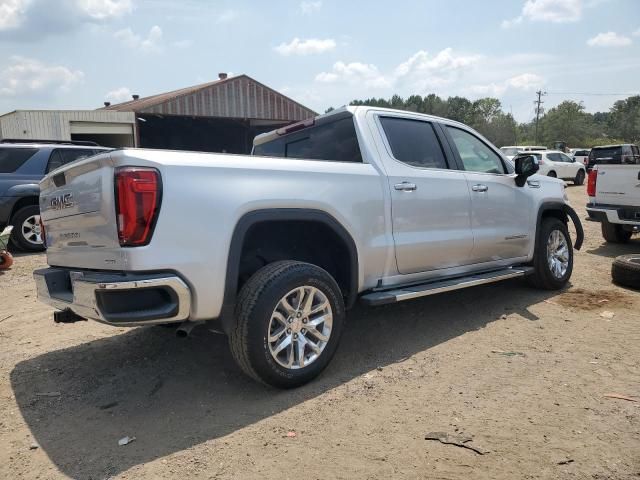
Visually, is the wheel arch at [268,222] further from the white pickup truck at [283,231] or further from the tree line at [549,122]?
the tree line at [549,122]

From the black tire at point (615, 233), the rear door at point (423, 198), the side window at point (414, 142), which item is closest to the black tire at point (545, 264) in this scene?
the rear door at point (423, 198)

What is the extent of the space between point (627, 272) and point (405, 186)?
351 cm

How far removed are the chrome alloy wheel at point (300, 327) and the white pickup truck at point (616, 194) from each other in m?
6.42

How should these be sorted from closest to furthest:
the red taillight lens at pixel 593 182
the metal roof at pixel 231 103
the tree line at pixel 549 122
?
the red taillight lens at pixel 593 182 → the metal roof at pixel 231 103 → the tree line at pixel 549 122

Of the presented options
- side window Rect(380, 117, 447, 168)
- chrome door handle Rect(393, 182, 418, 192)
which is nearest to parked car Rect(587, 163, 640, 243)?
side window Rect(380, 117, 447, 168)

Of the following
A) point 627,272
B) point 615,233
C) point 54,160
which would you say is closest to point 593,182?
point 615,233

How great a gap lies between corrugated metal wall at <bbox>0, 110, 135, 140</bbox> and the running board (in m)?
20.5

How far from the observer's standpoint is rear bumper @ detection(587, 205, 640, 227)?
7.71 m

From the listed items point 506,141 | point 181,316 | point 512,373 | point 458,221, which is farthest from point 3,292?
point 506,141

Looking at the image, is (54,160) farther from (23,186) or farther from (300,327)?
(300,327)

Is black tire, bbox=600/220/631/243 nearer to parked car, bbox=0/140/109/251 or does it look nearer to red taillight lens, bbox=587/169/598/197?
red taillight lens, bbox=587/169/598/197

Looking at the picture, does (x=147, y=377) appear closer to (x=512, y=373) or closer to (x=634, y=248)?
(x=512, y=373)

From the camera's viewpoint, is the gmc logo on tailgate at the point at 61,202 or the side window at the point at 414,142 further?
the side window at the point at 414,142

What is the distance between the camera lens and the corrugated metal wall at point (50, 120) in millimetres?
20500
